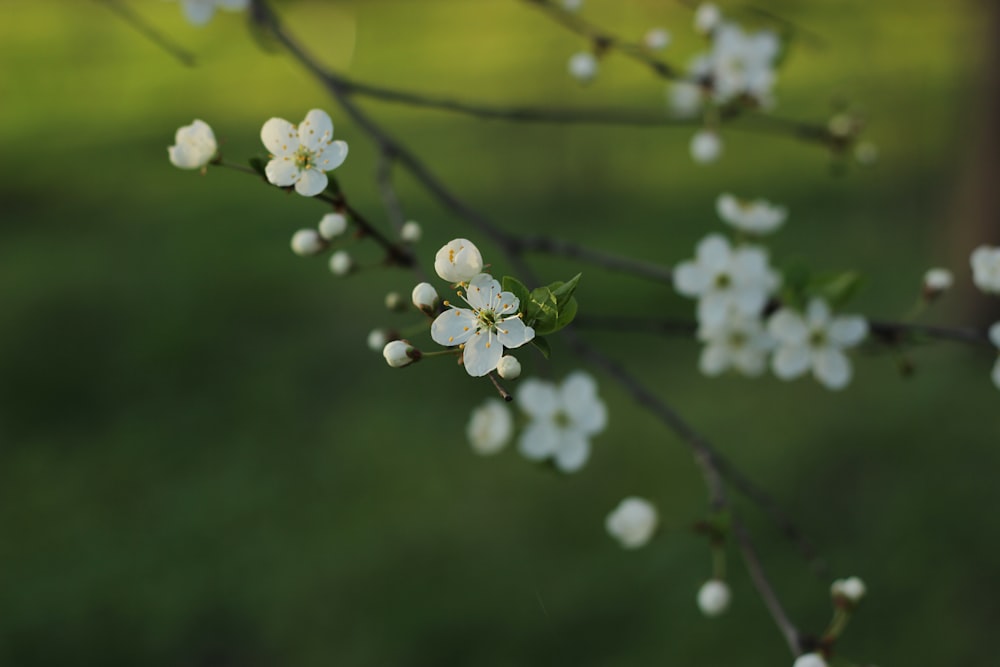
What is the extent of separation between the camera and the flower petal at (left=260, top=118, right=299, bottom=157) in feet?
3.41

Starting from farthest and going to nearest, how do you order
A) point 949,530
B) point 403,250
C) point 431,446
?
point 431,446, point 949,530, point 403,250

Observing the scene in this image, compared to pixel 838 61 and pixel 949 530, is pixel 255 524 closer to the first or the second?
pixel 949 530

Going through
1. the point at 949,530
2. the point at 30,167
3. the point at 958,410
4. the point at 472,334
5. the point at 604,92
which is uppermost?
the point at 604,92

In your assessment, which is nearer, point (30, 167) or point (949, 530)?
point (949, 530)

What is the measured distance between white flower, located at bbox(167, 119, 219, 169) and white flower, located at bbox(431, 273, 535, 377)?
40 cm

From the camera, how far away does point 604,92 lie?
8.05 meters

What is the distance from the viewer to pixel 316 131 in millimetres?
1059

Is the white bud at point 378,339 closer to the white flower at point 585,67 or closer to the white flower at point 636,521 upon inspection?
the white flower at point 636,521

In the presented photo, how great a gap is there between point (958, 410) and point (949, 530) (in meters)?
0.81

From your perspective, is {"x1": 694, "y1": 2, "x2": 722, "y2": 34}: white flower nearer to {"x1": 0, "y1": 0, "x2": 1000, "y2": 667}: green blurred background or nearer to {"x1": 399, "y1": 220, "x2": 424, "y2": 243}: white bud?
{"x1": 0, "y1": 0, "x2": 1000, "y2": 667}: green blurred background

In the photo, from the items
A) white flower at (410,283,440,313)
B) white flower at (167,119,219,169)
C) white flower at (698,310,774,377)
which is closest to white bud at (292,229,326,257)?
white flower at (167,119,219,169)

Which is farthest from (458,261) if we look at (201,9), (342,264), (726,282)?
(201,9)

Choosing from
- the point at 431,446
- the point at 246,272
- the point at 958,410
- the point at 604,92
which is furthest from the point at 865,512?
the point at 604,92

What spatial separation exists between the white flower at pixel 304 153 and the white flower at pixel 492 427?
785mm
